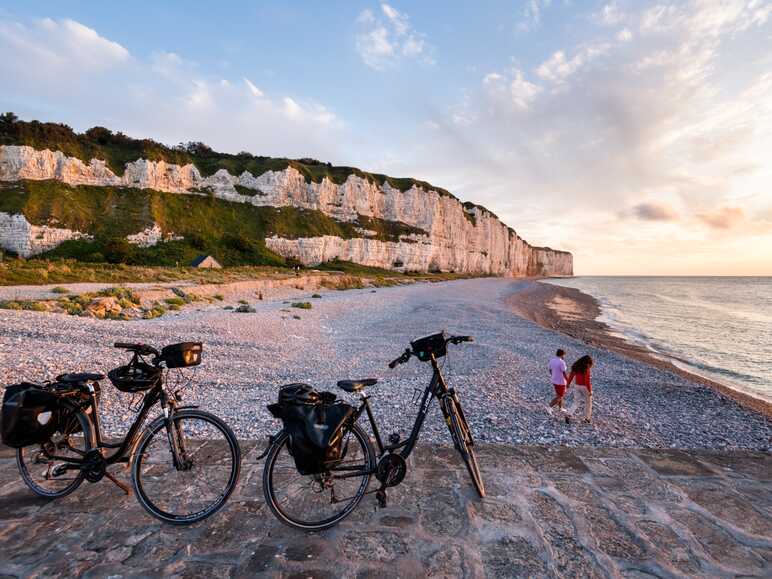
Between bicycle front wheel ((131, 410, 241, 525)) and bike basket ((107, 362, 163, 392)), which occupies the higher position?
bike basket ((107, 362, 163, 392))

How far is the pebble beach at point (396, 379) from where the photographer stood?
657cm

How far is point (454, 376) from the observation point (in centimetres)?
1032

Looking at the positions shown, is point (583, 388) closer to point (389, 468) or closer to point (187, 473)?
point (389, 468)

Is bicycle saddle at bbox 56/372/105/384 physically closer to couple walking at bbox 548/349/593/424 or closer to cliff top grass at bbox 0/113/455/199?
couple walking at bbox 548/349/593/424

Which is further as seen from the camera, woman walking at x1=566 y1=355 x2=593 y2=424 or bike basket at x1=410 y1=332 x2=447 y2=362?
woman walking at x1=566 y1=355 x2=593 y2=424

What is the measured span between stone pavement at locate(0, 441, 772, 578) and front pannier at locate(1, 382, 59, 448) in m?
0.79

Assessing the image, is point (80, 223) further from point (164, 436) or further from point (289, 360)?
point (164, 436)

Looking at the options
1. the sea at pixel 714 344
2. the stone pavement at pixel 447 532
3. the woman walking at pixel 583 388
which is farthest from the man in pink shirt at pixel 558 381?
the sea at pixel 714 344

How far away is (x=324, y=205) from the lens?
283 feet

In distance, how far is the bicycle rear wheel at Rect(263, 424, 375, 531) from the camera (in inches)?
132

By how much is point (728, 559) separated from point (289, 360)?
1065 cm

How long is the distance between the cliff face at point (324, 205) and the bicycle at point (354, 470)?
6863 cm

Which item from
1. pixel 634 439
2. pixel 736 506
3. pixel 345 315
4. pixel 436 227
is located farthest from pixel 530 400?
pixel 436 227

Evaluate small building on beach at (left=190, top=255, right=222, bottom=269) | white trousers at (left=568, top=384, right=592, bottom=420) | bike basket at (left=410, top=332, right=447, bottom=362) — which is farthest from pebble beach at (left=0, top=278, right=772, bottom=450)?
small building on beach at (left=190, top=255, right=222, bottom=269)
